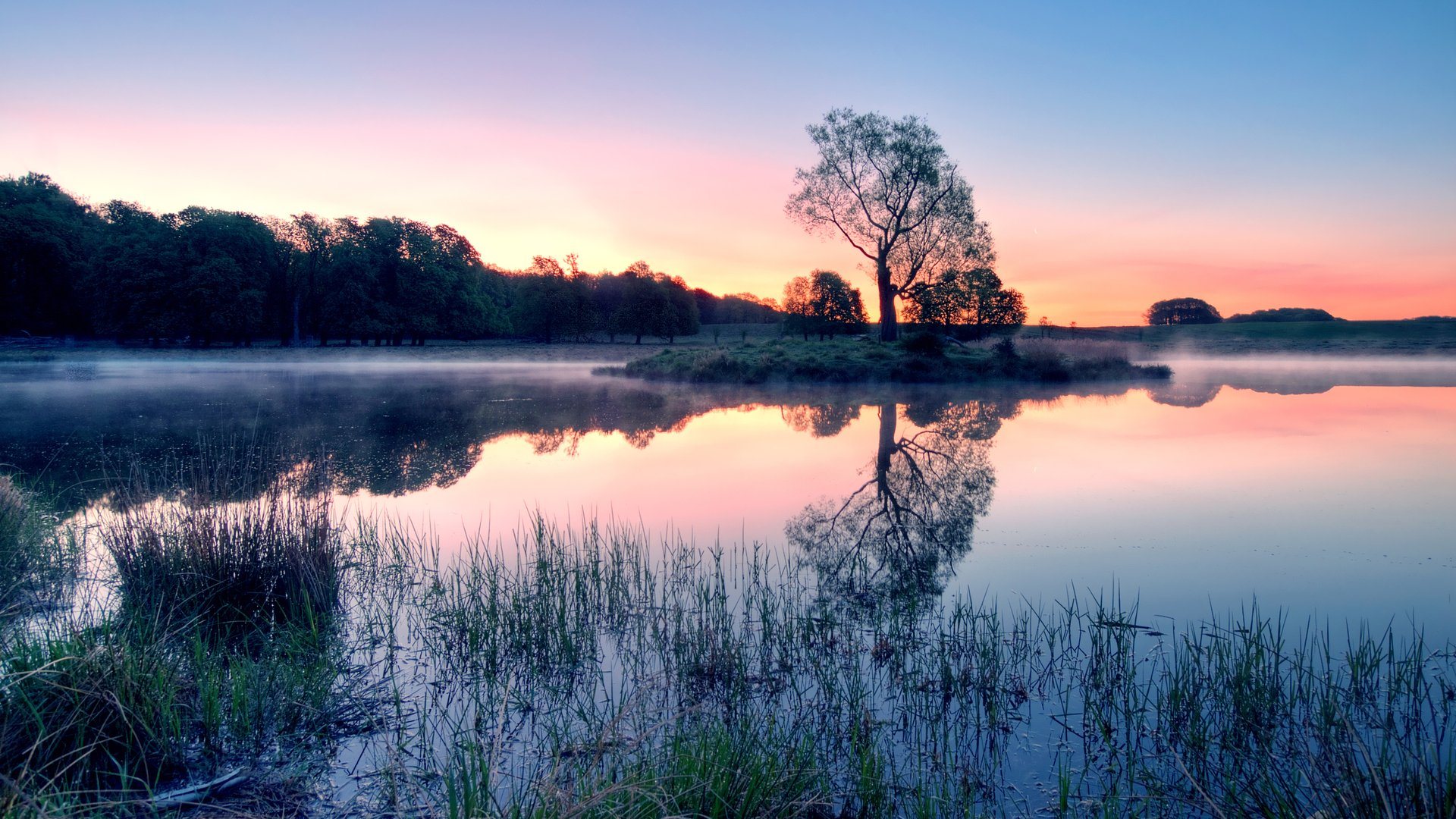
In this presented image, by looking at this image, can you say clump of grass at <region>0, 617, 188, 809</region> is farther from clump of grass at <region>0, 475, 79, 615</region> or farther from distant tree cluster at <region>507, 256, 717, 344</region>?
distant tree cluster at <region>507, 256, 717, 344</region>

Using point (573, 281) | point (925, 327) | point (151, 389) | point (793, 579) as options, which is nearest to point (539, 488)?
point (793, 579)

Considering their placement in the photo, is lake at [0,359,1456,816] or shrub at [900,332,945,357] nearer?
lake at [0,359,1456,816]

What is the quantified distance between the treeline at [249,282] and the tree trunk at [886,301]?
36.1 meters

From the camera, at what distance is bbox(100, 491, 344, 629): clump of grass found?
4.71 meters

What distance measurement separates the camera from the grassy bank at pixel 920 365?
28141 millimetres

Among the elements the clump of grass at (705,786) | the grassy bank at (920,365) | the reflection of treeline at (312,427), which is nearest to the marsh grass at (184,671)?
the reflection of treeline at (312,427)

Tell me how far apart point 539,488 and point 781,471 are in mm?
3518

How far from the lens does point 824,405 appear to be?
69.2ft

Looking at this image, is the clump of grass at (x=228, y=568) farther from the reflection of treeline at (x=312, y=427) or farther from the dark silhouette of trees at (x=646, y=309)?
the dark silhouette of trees at (x=646, y=309)

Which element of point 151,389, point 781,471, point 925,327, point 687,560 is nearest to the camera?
point 687,560

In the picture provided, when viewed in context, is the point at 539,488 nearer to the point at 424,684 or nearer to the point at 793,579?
the point at 793,579

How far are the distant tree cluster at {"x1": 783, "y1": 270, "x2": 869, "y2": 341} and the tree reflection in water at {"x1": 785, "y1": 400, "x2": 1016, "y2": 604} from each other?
54211mm

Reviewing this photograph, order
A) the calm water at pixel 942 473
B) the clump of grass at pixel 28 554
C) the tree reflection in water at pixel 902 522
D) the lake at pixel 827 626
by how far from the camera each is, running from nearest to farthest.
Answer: the lake at pixel 827 626, the clump of grass at pixel 28 554, the tree reflection in water at pixel 902 522, the calm water at pixel 942 473

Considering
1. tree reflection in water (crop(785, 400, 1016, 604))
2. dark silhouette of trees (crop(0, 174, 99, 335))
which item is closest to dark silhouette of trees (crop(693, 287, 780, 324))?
dark silhouette of trees (crop(0, 174, 99, 335))
